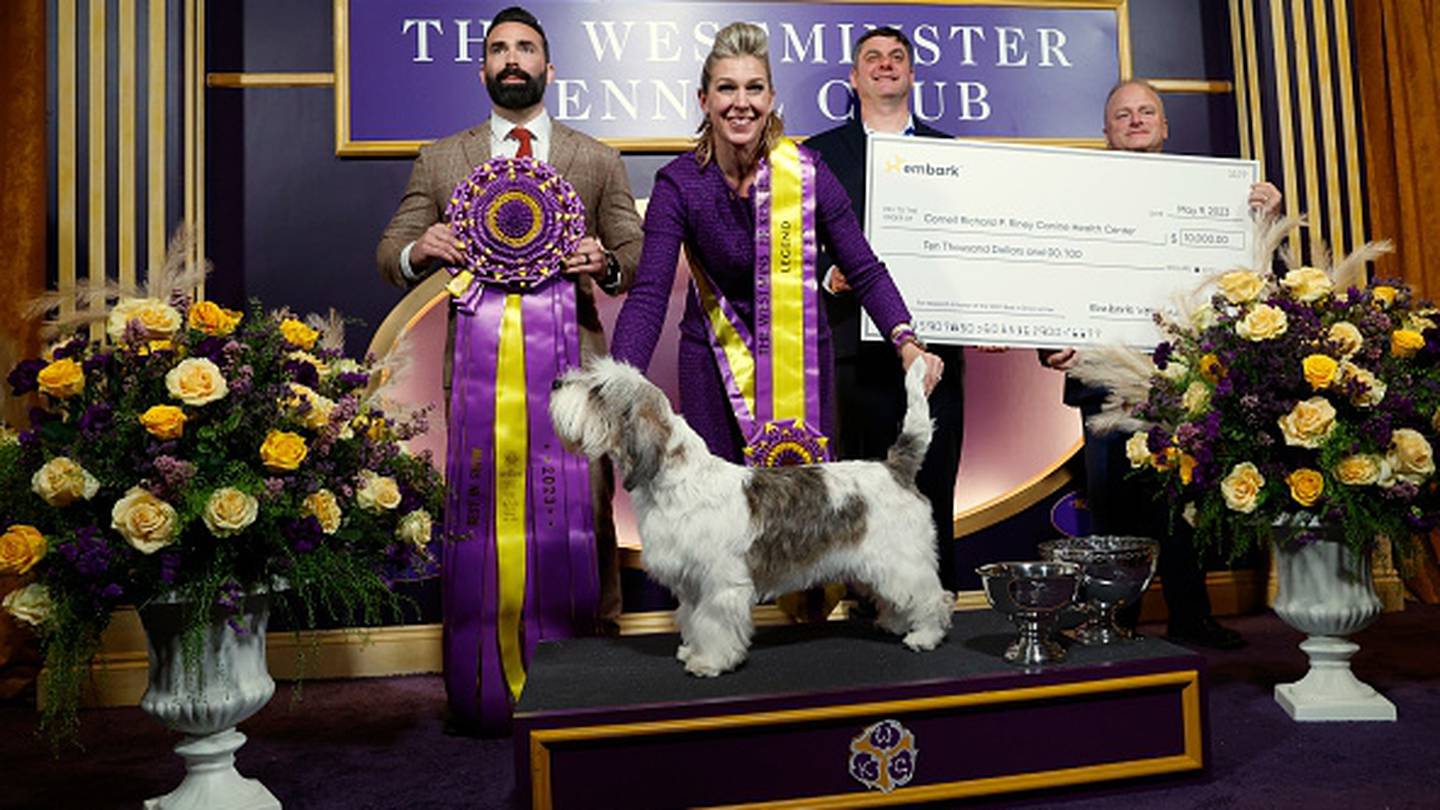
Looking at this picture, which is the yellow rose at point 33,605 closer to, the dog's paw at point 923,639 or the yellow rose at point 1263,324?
the dog's paw at point 923,639

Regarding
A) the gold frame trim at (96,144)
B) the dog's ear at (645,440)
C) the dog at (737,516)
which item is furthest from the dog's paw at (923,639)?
the gold frame trim at (96,144)

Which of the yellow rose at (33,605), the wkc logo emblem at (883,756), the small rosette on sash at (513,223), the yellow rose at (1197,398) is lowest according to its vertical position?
the wkc logo emblem at (883,756)

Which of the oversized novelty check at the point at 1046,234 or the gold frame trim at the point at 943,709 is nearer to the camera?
the gold frame trim at the point at 943,709

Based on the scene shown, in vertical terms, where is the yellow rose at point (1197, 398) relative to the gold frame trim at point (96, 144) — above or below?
below

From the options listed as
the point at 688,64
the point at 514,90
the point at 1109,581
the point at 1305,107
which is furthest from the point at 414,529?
the point at 1305,107

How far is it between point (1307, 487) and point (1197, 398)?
30cm

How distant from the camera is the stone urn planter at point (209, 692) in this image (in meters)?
2.13

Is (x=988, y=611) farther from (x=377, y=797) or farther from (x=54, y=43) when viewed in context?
(x=54, y=43)

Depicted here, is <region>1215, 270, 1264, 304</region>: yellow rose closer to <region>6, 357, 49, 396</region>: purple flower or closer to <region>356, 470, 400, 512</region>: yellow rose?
<region>356, 470, 400, 512</region>: yellow rose

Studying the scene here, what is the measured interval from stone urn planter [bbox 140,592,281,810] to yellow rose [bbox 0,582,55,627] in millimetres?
161

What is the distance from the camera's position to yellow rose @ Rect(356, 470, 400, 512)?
2.25m

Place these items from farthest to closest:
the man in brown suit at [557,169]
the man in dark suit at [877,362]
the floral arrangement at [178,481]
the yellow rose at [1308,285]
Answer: the man in dark suit at [877,362] → the man in brown suit at [557,169] → the yellow rose at [1308,285] → the floral arrangement at [178,481]

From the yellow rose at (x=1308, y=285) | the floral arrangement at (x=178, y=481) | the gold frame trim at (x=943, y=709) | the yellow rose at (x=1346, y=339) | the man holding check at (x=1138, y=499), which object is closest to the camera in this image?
the gold frame trim at (x=943, y=709)

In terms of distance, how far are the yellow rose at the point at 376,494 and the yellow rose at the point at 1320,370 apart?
2.00 m
